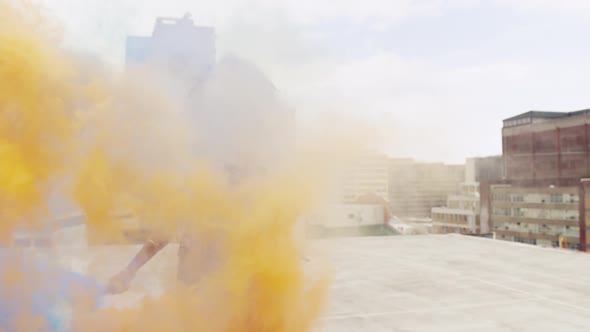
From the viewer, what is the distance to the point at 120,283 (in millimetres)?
5859

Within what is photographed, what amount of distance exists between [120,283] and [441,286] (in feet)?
27.2

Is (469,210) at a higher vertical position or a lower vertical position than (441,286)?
lower

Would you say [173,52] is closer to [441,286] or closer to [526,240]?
[441,286]

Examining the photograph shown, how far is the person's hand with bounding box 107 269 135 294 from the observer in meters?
5.86

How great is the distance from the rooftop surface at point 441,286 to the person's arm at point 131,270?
31 cm

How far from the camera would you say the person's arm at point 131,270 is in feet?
19.2

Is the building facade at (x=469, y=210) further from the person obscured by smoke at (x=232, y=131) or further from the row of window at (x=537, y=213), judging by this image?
the person obscured by smoke at (x=232, y=131)

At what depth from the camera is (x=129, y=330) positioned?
232 inches

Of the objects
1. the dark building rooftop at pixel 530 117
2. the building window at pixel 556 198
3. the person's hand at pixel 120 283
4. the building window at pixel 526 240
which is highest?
the dark building rooftop at pixel 530 117

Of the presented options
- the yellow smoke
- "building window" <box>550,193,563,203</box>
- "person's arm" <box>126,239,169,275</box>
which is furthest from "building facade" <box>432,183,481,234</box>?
"person's arm" <box>126,239,169,275</box>

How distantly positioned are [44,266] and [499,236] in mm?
88843

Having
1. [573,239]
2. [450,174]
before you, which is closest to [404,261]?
[450,174]

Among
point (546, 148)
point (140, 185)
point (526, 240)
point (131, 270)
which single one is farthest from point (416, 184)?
point (131, 270)

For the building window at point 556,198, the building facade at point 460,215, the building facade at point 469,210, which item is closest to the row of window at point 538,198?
the building window at point 556,198
